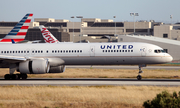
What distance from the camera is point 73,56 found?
37938 millimetres

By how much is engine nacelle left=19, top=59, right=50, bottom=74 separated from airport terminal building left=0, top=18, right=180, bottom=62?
181 ft

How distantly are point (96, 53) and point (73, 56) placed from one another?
9.88ft

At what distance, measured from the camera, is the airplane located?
120 ft

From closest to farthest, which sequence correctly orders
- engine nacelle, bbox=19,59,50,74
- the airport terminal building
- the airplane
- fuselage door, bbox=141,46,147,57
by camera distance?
engine nacelle, bbox=19,59,50,74 < the airplane < fuselage door, bbox=141,46,147,57 < the airport terminal building

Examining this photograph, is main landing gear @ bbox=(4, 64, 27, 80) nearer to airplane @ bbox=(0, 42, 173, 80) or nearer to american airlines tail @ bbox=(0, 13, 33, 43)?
airplane @ bbox=(0, 42, 173, 80)

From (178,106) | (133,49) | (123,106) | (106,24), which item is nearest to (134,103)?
(123,106)

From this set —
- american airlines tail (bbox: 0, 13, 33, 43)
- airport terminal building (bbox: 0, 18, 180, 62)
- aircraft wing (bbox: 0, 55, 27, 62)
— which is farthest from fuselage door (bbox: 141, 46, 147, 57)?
airport terminal building (bbox: 0, 18, 180, 62)

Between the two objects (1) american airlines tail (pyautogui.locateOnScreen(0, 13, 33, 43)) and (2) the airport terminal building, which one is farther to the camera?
(2) the airport terminal building

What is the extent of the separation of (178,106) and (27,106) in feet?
30.2

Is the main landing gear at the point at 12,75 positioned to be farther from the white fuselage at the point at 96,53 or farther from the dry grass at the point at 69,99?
the dry grass at the point at 69,99

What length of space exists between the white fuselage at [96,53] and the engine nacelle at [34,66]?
2.29m

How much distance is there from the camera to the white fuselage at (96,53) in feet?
121

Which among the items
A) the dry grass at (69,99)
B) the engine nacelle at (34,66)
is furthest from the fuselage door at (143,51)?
the dry grass at (69,99)

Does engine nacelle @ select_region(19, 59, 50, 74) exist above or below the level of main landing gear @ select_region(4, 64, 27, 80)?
above
